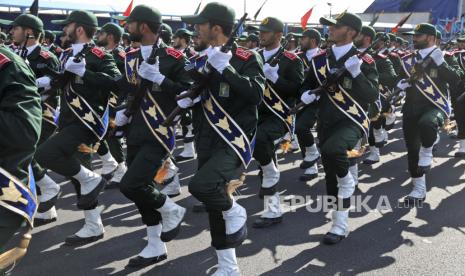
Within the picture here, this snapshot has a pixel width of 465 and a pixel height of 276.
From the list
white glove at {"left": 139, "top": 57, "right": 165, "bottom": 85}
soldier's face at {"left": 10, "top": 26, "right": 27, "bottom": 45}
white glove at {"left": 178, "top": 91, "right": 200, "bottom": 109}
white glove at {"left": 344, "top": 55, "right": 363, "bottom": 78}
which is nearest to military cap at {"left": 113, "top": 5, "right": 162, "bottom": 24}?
white glove at {"left": 139, "top": 57, "right": 165, "bottom": 85}

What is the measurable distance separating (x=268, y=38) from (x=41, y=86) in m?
2.57

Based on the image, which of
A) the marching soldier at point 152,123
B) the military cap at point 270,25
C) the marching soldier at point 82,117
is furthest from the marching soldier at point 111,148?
the marching soldier at point 152,123

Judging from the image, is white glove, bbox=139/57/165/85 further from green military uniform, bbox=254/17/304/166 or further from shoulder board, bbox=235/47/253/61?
green military uniform, bbox=254/17/304/166

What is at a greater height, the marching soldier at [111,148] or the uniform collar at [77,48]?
the uniform collar at [77,48]

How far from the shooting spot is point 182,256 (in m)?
4.59

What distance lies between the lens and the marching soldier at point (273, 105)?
17.9ft

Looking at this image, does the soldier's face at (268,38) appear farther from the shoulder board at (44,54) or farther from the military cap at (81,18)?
the shoulder board at (44,54)

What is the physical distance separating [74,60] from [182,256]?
2.20 meters

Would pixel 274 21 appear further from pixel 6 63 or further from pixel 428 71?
pixel 6 63

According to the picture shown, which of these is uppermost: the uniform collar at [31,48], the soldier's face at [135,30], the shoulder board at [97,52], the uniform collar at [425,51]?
the soldier's face at [135,30]

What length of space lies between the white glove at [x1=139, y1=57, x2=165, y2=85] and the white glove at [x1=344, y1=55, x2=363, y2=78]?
71.9 inches

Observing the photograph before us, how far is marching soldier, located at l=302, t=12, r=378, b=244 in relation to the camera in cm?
488

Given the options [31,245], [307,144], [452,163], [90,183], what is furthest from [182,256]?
[452,163]

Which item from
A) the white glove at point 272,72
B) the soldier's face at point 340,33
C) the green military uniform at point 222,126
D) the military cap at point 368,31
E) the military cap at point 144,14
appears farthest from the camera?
the military cap at point 368,31
